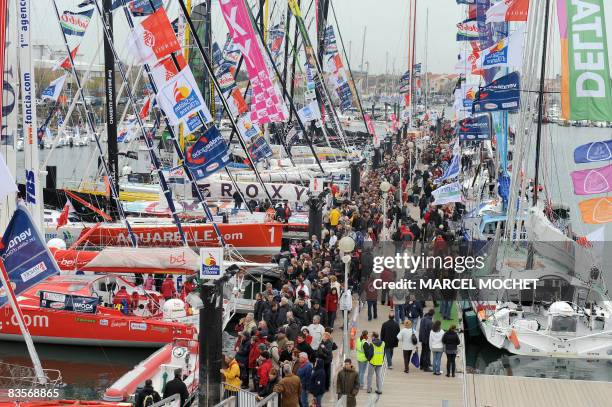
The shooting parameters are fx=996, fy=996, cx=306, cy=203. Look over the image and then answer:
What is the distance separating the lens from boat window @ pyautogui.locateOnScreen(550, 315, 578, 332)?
2089cm

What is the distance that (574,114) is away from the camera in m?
19.4

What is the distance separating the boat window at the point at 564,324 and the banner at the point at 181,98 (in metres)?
9.77

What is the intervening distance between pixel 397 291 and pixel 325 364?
23.6ft

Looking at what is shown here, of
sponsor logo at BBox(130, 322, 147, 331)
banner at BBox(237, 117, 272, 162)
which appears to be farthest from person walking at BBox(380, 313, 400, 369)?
banner at BBox(237, 117, 272, 162)

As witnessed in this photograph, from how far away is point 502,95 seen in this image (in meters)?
25.0

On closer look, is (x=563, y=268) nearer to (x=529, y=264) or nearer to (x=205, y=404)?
(x=529, y=264)

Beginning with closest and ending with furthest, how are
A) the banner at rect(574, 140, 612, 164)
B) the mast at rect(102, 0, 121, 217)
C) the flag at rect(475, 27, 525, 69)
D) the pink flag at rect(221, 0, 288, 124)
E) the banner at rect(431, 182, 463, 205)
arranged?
the banner at rect(574, 140, 612, 164) → the flag at rect(475, 27, 525, 69) → the banner at rect(431, 182, 463, 205) → the mast at rect(102, 0, 121, 217) → the pink flag at rect(221, 0, 288, 124)

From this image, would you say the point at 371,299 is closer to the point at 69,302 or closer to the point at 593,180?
the point at 593,180

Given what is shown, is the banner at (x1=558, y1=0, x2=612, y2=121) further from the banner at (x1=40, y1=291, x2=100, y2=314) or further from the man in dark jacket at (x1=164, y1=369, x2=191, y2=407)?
the banner at (x1=40, y1=291, x2=100, y2=314)

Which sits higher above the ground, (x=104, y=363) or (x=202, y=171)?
(x=202, y=171)

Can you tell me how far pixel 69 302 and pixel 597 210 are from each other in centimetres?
1168

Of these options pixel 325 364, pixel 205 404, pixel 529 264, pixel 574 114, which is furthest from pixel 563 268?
pixel 205 404

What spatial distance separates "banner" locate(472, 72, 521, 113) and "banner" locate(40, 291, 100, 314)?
1073cm

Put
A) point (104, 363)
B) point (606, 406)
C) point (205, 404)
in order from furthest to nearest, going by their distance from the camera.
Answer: point (104, 363), point (606, 406), point (205, 404)
